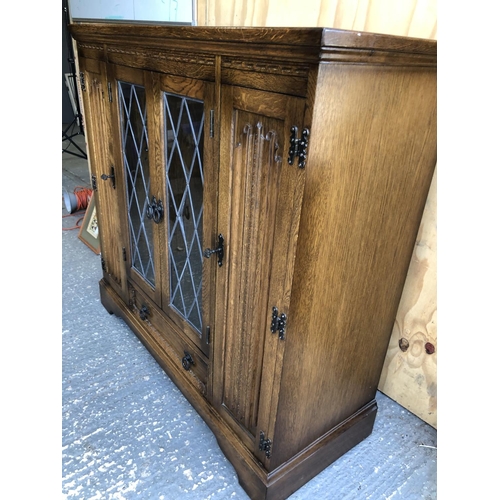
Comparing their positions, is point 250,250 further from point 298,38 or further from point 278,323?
point 298,38

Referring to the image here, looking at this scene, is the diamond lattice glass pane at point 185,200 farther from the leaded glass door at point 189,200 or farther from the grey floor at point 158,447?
the grey floor at point 158,447

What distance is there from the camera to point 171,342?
1.62 metres

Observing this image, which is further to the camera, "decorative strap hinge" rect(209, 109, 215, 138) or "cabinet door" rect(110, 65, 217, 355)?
"cabinet door" rect(110, 65, 217, 355)

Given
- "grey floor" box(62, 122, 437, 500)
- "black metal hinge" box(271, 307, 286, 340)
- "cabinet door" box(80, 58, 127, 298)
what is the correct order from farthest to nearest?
1. "cabinet door" box(80, 58, 127, 298)
2. "grey floor" box(62, 122, 437, 500)
3. "black metal hinge" box(271, 307, 286, 340)

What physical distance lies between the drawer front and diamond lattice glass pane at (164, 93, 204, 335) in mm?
113

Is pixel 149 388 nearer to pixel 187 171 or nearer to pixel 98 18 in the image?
pixel 187 171

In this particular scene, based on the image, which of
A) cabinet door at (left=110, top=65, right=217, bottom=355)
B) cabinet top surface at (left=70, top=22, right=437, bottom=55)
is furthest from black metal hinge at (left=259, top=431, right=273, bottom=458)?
cabinet top surface at (left=70, top=22, right=437, bottom=55)

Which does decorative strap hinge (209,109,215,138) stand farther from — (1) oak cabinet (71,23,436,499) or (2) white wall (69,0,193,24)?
(2) white wall (69,0,193,24)

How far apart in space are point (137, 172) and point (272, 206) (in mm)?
789

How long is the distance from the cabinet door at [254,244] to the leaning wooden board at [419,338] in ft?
2.05

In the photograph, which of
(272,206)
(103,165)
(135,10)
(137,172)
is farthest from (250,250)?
(135,10)

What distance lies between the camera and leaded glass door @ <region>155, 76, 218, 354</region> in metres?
1.11

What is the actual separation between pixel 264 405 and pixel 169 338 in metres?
0.61

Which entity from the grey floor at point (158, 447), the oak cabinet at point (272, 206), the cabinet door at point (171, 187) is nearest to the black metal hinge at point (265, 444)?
the oak cabinet at point (272, 206)
